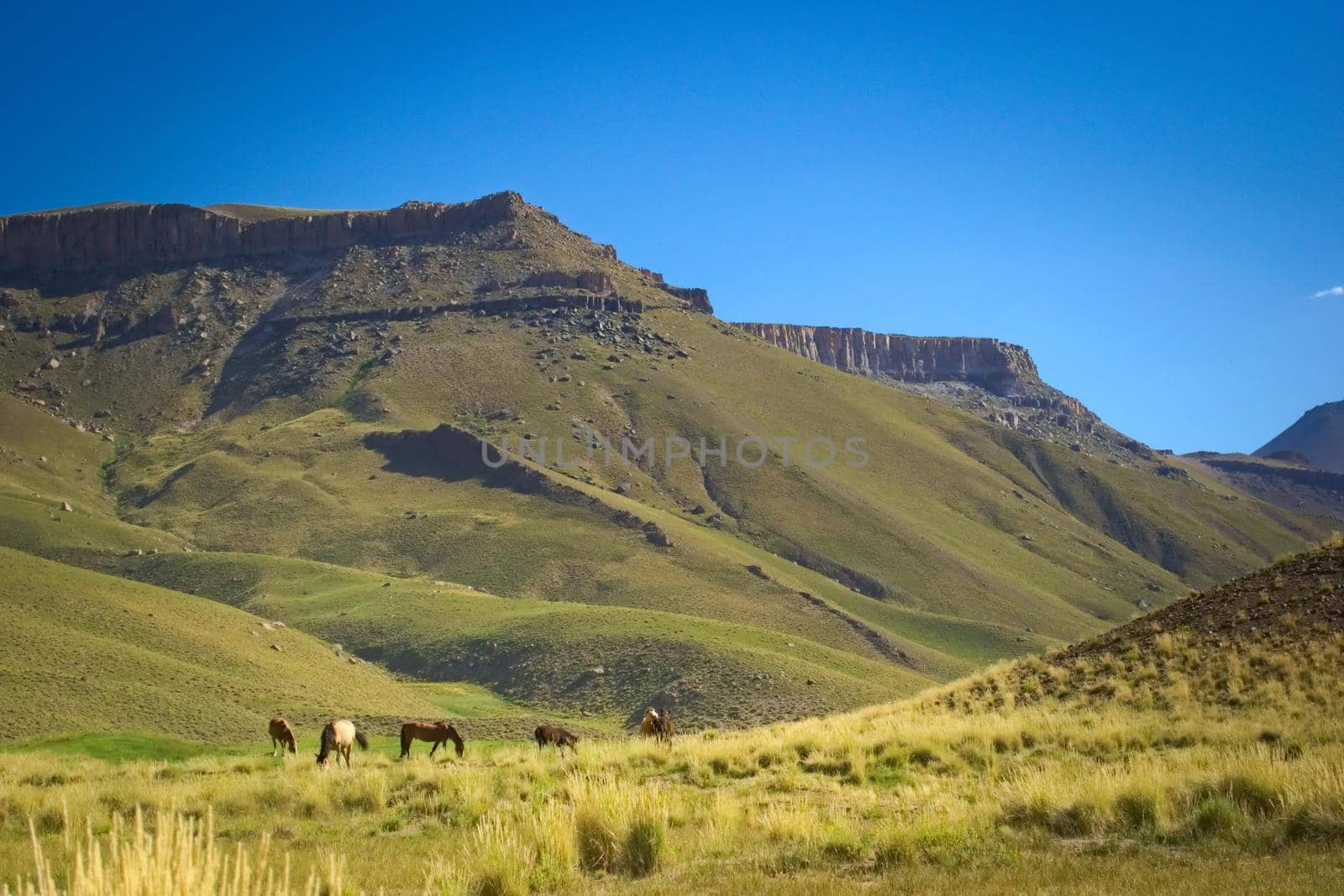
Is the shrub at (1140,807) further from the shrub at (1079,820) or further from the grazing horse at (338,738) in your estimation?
the grazing horse at (338,738)

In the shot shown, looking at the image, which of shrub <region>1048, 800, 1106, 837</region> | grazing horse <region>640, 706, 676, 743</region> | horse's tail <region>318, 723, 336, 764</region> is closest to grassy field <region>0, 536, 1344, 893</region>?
shrub <region>1048, 800, 1106, 837</region>

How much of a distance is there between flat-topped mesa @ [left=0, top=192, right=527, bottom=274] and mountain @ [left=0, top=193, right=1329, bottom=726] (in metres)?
0.54

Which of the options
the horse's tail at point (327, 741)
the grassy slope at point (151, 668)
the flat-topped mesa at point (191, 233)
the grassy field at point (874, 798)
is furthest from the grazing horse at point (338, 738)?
the flat-topped mesa at point (191, 233)

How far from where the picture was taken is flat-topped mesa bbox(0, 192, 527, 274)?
191m

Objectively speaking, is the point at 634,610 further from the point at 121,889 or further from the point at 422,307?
the point at 422,307

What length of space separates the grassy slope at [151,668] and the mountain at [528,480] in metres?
12.8

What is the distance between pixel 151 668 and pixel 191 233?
168 metres

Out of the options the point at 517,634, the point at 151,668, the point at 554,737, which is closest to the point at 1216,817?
the point at 554,737

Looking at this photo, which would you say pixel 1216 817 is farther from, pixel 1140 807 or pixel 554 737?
pixel 554 737

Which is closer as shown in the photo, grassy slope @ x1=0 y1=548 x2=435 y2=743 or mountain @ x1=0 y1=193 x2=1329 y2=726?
grassy slope @ x1=0 y1=548 x2=435 y2=743

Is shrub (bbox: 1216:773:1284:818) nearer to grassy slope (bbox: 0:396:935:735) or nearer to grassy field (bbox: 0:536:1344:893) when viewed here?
grassy field (bbox: 0:536:1344:893)

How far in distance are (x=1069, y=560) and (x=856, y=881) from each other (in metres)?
128

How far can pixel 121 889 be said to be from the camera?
5.65 m

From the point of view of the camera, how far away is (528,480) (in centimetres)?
11019
